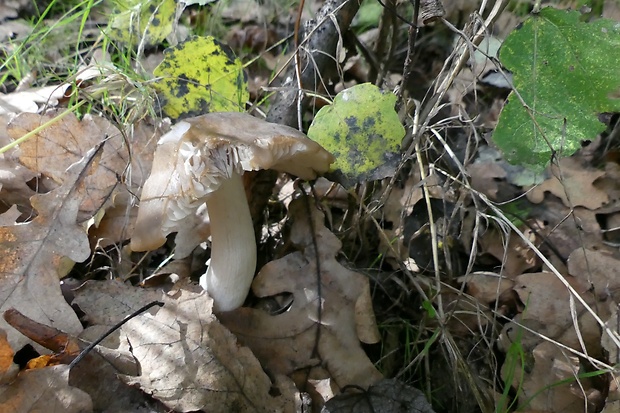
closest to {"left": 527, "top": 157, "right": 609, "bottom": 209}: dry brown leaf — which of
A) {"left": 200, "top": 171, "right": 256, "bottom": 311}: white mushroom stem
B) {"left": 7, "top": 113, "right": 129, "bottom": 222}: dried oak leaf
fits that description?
{"left": 200, "top": 171, "right": 256, "bottom": 311}: white mushroom stem

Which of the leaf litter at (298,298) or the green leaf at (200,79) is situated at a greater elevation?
the green leaf at (200,79)

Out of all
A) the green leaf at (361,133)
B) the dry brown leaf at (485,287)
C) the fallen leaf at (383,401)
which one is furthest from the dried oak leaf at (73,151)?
the dry brown leaf at (485,287)

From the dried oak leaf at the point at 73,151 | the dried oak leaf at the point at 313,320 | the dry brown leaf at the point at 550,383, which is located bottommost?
the dry brown leaf at the point at 550,383

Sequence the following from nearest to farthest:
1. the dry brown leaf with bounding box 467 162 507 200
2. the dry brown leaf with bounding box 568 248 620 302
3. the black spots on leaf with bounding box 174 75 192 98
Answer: the dry brown leaf with bounding box 568 248 620 302, the black spots on leaf with bounding box 174 75 192 98, the dry brown leaf with bounding box 467 162 507 200

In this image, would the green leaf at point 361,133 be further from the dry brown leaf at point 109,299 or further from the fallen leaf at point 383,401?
the dry brown leaf at point 109,299

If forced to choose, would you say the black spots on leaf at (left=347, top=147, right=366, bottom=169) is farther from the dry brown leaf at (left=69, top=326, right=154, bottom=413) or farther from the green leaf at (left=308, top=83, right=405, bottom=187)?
the dry brown leaf at (left=69, top=326, right=154, bottom=413)

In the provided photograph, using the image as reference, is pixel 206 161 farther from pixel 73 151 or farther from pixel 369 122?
pixel 73 151

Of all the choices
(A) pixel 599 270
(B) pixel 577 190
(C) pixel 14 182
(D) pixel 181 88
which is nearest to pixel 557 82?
(A) pixel 599 270

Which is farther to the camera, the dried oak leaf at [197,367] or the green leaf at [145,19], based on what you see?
the green leaf at [145,19]
